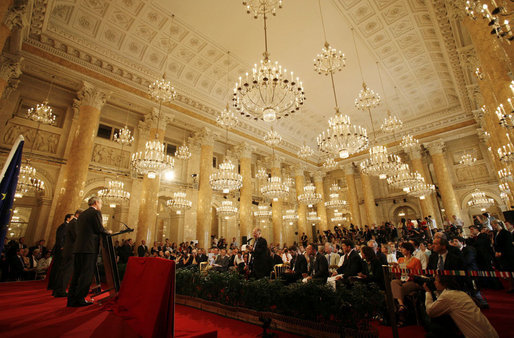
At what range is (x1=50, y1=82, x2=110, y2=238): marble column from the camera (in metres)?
7.92

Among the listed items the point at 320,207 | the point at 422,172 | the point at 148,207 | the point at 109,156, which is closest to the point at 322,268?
the point at 148,207

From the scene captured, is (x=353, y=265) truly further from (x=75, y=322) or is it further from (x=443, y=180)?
(x=443, y=180)

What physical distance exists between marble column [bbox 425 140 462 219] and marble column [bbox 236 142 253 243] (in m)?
12.2

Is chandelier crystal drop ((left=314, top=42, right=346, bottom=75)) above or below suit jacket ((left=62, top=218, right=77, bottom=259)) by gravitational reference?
above

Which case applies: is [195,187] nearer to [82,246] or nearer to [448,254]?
[82,246]

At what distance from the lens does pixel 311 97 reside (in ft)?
48.5

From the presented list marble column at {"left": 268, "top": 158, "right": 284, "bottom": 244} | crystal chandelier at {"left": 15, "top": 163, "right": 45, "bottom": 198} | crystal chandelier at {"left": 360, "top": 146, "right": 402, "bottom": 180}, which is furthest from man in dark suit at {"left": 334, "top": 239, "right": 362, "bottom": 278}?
marble column at {"left": 268, "top": 158, "right": 284, "bottom": 244}

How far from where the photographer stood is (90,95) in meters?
9.20

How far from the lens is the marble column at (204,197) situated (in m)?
11.5

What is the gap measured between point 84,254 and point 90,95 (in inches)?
316

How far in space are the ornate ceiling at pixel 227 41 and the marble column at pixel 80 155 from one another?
129 centimetres

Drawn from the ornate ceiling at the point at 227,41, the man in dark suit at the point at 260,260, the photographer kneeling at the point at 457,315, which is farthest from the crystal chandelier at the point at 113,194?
the photographer kneeling at the point at 457,315

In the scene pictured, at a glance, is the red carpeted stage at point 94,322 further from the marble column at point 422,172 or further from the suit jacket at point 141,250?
the marble column at point 422,172

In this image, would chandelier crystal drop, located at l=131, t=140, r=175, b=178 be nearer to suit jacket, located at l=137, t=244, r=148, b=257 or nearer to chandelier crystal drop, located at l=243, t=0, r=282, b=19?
suit jacket, located at l=137, t=244, r=148, b=257
